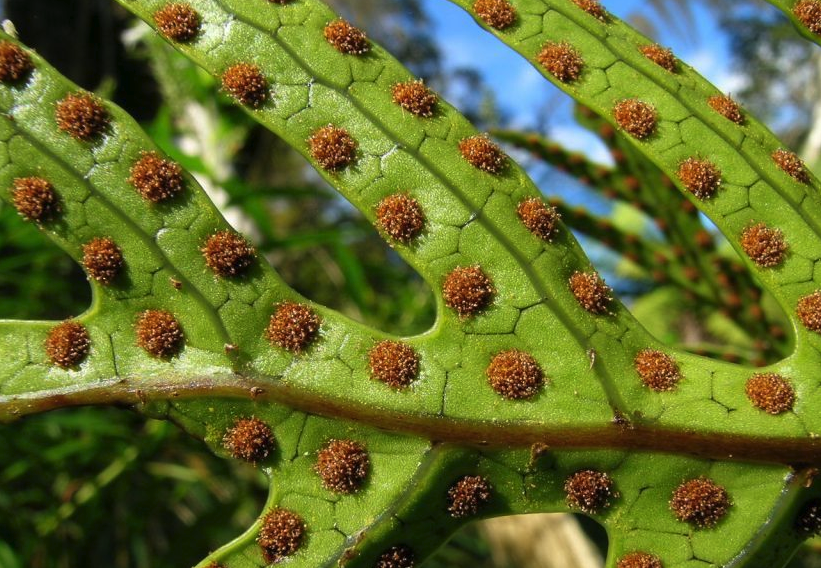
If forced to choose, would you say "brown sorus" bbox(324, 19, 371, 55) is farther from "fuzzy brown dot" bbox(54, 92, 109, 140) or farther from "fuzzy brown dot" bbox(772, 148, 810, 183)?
"fuzzy brown dot" bbox(772, 148, 810, 183)

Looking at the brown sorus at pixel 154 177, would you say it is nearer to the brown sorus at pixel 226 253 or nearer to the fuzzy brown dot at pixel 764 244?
the brown sorus at pixel 226 253

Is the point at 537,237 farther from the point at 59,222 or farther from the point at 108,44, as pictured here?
the point at 108,44

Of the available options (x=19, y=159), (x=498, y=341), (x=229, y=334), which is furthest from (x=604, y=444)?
(x=19, y=159)

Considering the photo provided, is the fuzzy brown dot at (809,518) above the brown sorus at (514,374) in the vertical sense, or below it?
above

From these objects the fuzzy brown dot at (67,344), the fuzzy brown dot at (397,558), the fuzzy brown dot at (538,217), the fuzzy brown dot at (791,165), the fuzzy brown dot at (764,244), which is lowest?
the fuzzy brown dot at (67,344)

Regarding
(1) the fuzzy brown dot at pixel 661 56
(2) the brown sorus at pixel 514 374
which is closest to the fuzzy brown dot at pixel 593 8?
(1) the fuzzy brown dot at pixel 661 56

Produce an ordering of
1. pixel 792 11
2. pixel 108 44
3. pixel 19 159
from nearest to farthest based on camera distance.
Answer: pixel 19 159, pixel 792 11, pixel 108 44

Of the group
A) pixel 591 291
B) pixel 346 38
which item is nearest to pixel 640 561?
pixel 591 291

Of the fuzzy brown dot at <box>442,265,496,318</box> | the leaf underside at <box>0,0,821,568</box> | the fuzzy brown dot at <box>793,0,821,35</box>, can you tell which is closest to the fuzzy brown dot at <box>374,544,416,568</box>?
the leaf underside at <box>0,0,821,568</box>
